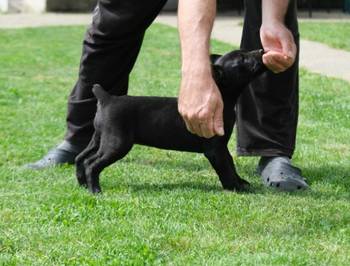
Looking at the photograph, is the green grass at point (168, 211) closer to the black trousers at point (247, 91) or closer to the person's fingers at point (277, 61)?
the black trousers at point (247, 91)

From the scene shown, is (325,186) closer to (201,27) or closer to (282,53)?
(282,53)

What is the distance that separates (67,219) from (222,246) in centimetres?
76

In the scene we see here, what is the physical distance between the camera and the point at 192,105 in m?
3.03

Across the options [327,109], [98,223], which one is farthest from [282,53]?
[327,109]

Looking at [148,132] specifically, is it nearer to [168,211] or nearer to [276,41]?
[168,211]

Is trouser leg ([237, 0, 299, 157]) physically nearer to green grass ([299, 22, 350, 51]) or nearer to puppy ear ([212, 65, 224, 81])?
puppy ear ([212, 65, 224, 81])

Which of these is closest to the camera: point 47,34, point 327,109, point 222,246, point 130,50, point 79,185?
point 222,246

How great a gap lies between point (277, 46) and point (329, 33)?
1086cm

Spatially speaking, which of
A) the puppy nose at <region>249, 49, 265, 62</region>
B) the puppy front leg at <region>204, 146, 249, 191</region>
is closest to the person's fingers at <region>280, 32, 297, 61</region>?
the puppy nose at <region>249, 49, 265, 62</region>

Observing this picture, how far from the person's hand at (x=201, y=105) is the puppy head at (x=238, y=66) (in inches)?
45.4

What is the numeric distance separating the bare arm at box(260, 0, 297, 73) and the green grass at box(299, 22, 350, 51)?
834 centimetres

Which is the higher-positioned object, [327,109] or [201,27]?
[201,27]

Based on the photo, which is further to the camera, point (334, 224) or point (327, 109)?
point (327, 109)

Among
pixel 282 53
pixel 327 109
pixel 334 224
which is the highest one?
pixel 282 53
